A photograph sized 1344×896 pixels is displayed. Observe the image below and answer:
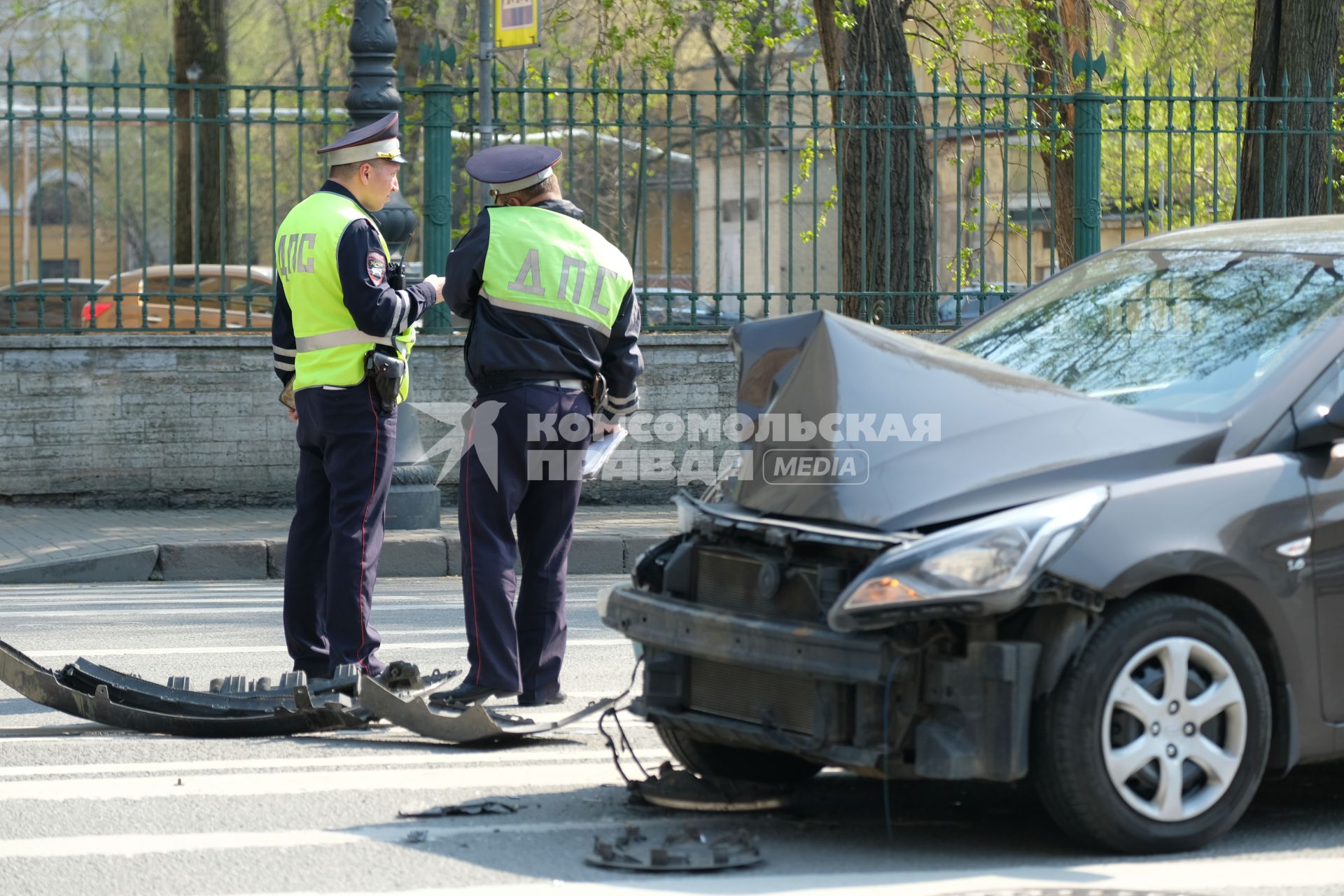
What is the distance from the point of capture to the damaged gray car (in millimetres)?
4238

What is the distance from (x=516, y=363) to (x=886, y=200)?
772 centimetres

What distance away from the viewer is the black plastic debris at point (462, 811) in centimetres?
486

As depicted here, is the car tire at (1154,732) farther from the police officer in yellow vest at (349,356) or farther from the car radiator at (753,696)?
the police officer in yellow vest at (349,356)

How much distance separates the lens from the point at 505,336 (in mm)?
6031

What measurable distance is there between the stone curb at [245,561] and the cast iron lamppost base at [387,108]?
253 mm

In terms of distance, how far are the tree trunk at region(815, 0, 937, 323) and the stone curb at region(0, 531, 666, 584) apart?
331 centimetres

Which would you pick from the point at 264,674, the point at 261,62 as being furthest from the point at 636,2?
the point at 261,62

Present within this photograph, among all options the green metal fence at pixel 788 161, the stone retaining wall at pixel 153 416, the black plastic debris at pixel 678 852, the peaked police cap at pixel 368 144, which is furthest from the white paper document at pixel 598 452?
the stone retaining wall at pixel 153 416

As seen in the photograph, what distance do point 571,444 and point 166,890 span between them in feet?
7.53

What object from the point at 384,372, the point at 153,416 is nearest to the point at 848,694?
the point at 384,372

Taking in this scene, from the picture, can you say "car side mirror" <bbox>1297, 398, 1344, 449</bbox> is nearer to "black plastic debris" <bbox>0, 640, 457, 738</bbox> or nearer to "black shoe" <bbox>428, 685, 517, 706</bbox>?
"black shoe" <bbox>428, 685, 517, 706</bbox>

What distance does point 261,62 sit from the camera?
53.0 metres

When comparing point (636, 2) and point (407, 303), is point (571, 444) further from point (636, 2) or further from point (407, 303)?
point (636, 2)

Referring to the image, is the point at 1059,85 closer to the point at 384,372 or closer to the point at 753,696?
the point at 384,372
